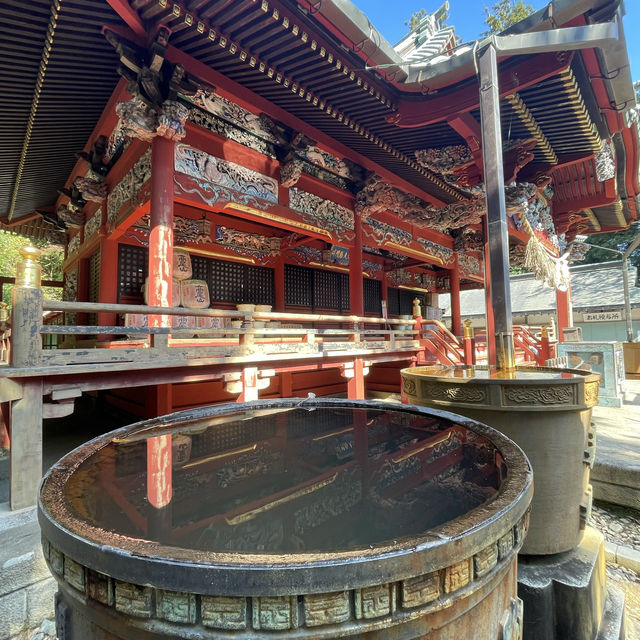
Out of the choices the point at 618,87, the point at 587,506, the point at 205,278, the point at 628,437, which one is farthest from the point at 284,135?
the point at 628,437

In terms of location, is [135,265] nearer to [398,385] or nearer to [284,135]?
[284,135]

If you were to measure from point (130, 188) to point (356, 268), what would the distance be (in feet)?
15.3

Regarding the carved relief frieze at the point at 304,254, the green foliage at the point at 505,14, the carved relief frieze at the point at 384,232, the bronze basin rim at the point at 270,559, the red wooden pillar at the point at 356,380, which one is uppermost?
the green foliage at the point at 505,14

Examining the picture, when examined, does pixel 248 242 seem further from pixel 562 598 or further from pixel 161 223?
pixel 562 598

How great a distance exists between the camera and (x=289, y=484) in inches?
46.2

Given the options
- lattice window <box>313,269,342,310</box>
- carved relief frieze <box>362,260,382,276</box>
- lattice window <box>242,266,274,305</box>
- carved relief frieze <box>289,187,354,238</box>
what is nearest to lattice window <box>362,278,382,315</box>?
carved relief frieze <box>362,260,382,276</box>

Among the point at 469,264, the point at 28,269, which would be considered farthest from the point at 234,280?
the point at 469,264

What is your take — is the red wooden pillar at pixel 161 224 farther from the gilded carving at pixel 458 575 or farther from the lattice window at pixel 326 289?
the lattice window at pixel 326 289

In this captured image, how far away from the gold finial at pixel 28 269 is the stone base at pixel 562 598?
4.40 meters

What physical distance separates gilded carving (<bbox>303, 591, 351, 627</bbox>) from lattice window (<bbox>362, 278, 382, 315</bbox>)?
11.8 m

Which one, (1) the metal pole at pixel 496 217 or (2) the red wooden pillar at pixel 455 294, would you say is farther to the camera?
(2) the red wooden pillar at pixel 455 294

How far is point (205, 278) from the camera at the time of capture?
8.27 m

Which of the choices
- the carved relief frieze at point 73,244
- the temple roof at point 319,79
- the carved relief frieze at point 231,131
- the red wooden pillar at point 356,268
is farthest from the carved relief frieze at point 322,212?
the carved relief frieze at point 73,244

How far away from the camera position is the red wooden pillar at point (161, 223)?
457cm
